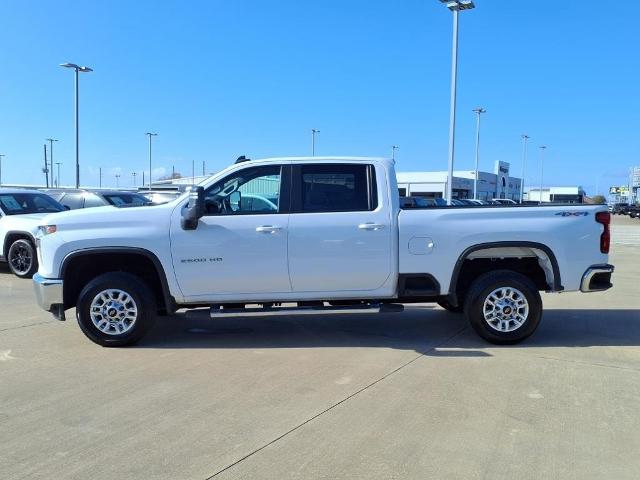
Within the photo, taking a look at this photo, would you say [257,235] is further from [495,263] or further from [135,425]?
[495,263]

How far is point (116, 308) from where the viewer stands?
19.8ft

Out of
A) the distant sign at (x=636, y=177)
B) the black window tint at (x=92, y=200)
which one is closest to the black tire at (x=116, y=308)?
the black window tint at (x=92, y=200)

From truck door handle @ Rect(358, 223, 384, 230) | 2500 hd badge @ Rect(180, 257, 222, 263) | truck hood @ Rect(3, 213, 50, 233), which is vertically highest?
truck door handle @ Rect(358, 223, 384, 230)

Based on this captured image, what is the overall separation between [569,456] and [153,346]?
14.2 feet

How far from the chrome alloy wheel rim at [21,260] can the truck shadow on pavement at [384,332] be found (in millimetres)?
4908

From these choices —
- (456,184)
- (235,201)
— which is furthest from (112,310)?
(456,184)

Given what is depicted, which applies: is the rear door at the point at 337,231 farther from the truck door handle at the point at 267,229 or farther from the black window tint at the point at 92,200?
the black window tint at the point at 92,200

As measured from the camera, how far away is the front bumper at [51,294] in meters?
5.99

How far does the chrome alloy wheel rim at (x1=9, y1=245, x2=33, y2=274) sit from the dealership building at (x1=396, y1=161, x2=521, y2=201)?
212 feet

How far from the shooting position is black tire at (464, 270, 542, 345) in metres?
6.12

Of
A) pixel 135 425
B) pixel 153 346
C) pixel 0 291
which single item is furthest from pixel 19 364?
pixel 0 291

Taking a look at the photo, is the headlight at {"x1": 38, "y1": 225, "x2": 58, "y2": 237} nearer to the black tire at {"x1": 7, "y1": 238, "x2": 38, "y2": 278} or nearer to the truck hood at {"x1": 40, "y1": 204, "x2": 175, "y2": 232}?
the truck hood at {"x1": 40, "y1": 204, "x2": 175, "y2": 232}

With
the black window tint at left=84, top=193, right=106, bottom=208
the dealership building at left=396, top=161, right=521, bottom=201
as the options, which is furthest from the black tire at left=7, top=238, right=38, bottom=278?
the dealership building at left=396, top=161, right=521, bottom=201

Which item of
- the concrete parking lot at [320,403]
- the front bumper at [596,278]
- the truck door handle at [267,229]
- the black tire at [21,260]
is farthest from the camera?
the black tire at [21,260]
